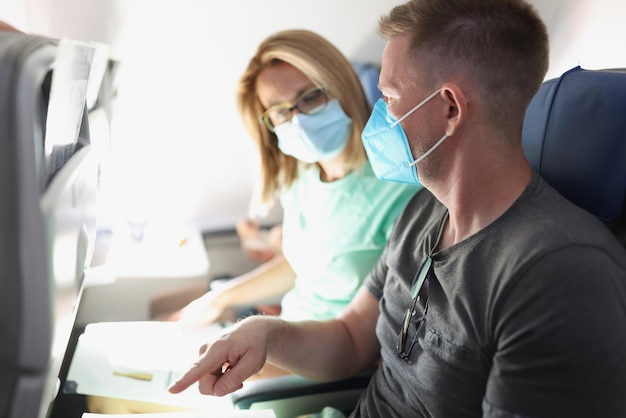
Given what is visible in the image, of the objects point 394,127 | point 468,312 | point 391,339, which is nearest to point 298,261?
point 391,339

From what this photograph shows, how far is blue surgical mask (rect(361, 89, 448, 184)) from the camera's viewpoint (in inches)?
44.6

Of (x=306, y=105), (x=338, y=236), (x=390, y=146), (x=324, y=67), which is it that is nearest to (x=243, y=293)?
(x=338, y=236)

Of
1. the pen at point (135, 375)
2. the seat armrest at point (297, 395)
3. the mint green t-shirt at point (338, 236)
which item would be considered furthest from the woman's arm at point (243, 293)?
the seat armrest at point (297, 395)

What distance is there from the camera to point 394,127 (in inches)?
45.1

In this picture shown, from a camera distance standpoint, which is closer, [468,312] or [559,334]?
[559,334]

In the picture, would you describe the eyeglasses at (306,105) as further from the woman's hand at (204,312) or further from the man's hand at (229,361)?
the man's hand at (229,361)

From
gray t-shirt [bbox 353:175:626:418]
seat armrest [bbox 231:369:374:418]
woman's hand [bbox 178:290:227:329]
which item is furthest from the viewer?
woman's hand [bbox 178:290:227:329]

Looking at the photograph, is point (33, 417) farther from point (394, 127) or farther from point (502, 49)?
point (502, 49)

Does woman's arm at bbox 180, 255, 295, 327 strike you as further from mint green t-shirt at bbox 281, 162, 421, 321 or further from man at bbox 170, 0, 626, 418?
man at bbox 170, 0, 626, 418

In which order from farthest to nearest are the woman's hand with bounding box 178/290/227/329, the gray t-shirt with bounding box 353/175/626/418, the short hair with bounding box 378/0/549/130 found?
the woman's hand with bounding box 178/290/227/329 → the short hair with bounding box 378/0/549/130 → the gray t-shirt with bounding box 353/175/626/418

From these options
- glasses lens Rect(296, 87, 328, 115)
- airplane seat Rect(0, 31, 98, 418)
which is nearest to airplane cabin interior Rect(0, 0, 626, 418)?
airplane seat Rect(0, 31, 98, 418)

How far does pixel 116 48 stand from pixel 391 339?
4.87 ft

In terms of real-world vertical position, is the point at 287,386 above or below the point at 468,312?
below

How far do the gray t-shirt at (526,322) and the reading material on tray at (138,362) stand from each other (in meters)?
0.54
